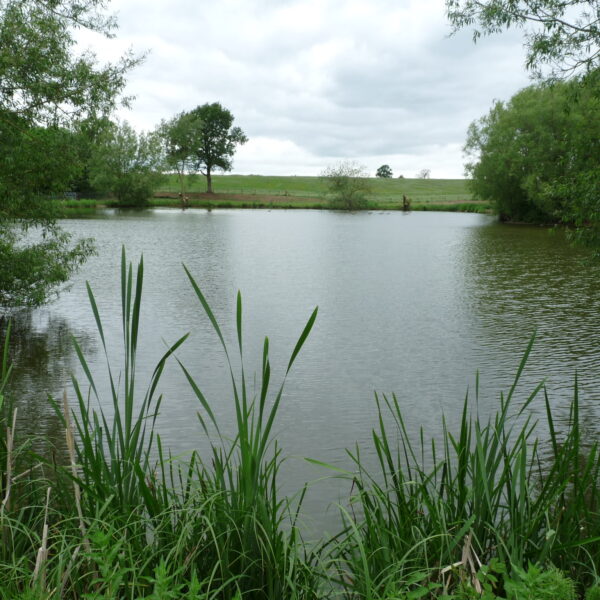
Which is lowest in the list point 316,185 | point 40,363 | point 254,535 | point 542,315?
point 40,363

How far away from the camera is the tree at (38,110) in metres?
8.91

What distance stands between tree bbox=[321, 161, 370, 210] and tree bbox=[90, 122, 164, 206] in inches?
698

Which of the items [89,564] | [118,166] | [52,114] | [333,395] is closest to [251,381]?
[333,395]

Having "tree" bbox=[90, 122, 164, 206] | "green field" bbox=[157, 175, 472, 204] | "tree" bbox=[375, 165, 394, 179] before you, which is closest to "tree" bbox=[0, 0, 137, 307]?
"tree" bbox=[90, 122, 164, 206]

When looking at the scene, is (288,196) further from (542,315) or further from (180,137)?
(542,315)

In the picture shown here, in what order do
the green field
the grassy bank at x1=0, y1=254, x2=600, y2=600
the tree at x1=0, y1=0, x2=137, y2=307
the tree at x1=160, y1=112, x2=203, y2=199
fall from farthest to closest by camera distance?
the green field
the tree at x1=160, y1=112, x2=203, y2=199
the tree at x1=0, y1=0, x2=137, y2=307
the grassy bank at x1=0, y1=254, x2=600, y2=600

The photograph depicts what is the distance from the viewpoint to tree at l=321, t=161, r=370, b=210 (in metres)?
69.6

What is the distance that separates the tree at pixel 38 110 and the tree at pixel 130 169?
180 ft

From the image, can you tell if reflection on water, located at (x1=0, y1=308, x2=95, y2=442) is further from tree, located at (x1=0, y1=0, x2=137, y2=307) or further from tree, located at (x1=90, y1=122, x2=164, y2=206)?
tree, located at (x1=90, y1=122, x2=164, y2=206)

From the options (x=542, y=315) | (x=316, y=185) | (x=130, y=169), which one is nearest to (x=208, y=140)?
(x=130, y=169)

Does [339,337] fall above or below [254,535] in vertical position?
below

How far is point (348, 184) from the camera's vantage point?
69.6 metres

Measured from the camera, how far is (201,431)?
6.97 meters

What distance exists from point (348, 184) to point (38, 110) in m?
61.4
